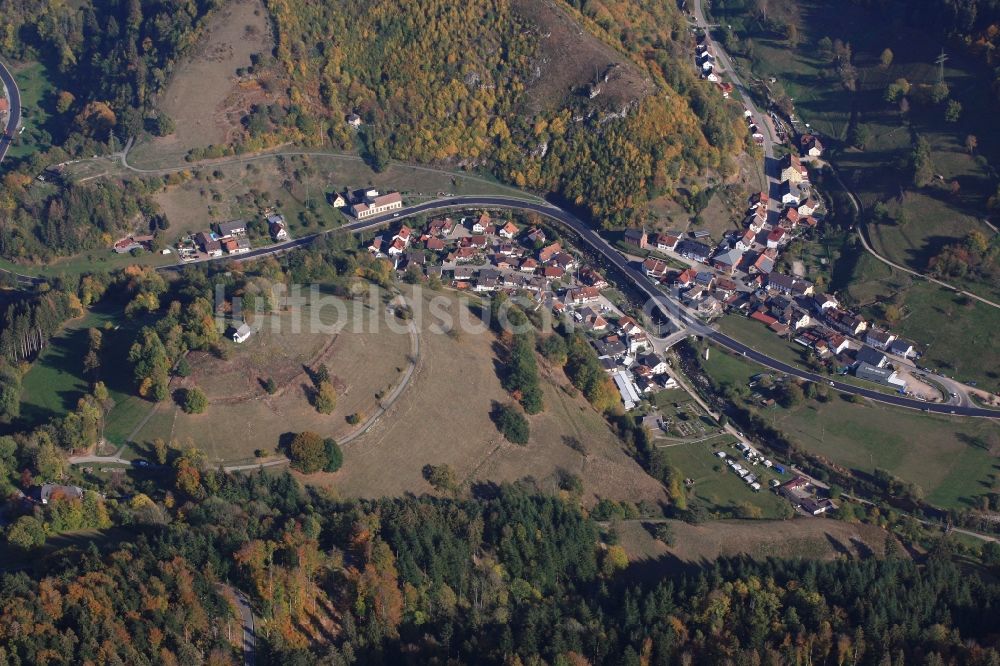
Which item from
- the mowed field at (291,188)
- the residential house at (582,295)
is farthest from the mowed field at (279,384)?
the mowed field at (291,188)

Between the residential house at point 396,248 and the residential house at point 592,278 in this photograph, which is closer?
the residential house at point 592,278

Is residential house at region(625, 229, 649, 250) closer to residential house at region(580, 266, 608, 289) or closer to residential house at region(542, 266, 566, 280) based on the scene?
residential house at region(580, 266, 608, 289)

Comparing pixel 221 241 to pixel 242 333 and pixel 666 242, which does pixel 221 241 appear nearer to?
pixel 242 333

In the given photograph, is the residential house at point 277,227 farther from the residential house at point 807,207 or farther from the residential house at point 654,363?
the residential house at point 807,207

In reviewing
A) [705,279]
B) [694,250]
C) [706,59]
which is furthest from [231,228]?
[706,59]

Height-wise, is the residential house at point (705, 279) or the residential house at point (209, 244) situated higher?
the residential house at point (705, 279)
